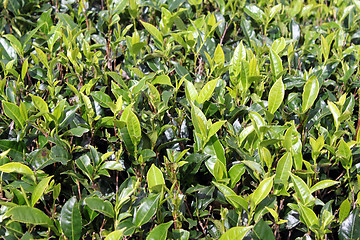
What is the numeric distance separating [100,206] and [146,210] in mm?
195

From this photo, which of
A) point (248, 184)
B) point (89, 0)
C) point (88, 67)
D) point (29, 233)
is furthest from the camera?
point (89, 0)

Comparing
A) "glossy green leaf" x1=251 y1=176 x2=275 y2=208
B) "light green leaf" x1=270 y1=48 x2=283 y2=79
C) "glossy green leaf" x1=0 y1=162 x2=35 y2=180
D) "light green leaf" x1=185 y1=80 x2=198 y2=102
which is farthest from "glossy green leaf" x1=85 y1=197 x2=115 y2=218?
"light green leaf" x1=270 y1=48 x2=283 y2=79

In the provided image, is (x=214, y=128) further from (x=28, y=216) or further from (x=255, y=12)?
(x=255, y=12)

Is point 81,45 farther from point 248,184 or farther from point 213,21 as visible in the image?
point 248,184

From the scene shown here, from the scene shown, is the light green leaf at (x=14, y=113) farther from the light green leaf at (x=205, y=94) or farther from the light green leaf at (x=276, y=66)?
the light green leaf at (x=276, y=66)

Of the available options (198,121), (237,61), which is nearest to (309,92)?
(237,61)

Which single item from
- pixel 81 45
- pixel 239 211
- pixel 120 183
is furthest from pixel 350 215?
pixel 81 45

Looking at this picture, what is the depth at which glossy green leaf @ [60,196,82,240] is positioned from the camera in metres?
1.63

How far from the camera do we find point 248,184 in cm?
203

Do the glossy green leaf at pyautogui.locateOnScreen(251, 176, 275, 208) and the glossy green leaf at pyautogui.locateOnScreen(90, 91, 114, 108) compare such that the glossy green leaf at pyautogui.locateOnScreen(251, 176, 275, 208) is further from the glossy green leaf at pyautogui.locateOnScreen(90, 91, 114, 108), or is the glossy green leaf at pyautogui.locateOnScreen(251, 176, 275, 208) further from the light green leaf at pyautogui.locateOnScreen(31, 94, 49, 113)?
the light green leaf at pyautogui.locateOnScreen(31, 94, 49, 113)

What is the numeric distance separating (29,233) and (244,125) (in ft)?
3.93

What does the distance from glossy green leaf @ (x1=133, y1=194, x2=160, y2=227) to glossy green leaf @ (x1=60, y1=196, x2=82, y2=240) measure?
243 mm

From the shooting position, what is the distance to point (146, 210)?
5.40ft

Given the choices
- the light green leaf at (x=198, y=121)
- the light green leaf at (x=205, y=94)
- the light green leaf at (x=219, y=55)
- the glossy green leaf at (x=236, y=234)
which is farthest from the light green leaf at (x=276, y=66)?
the glossy green leaf at (x=236, y=234)
